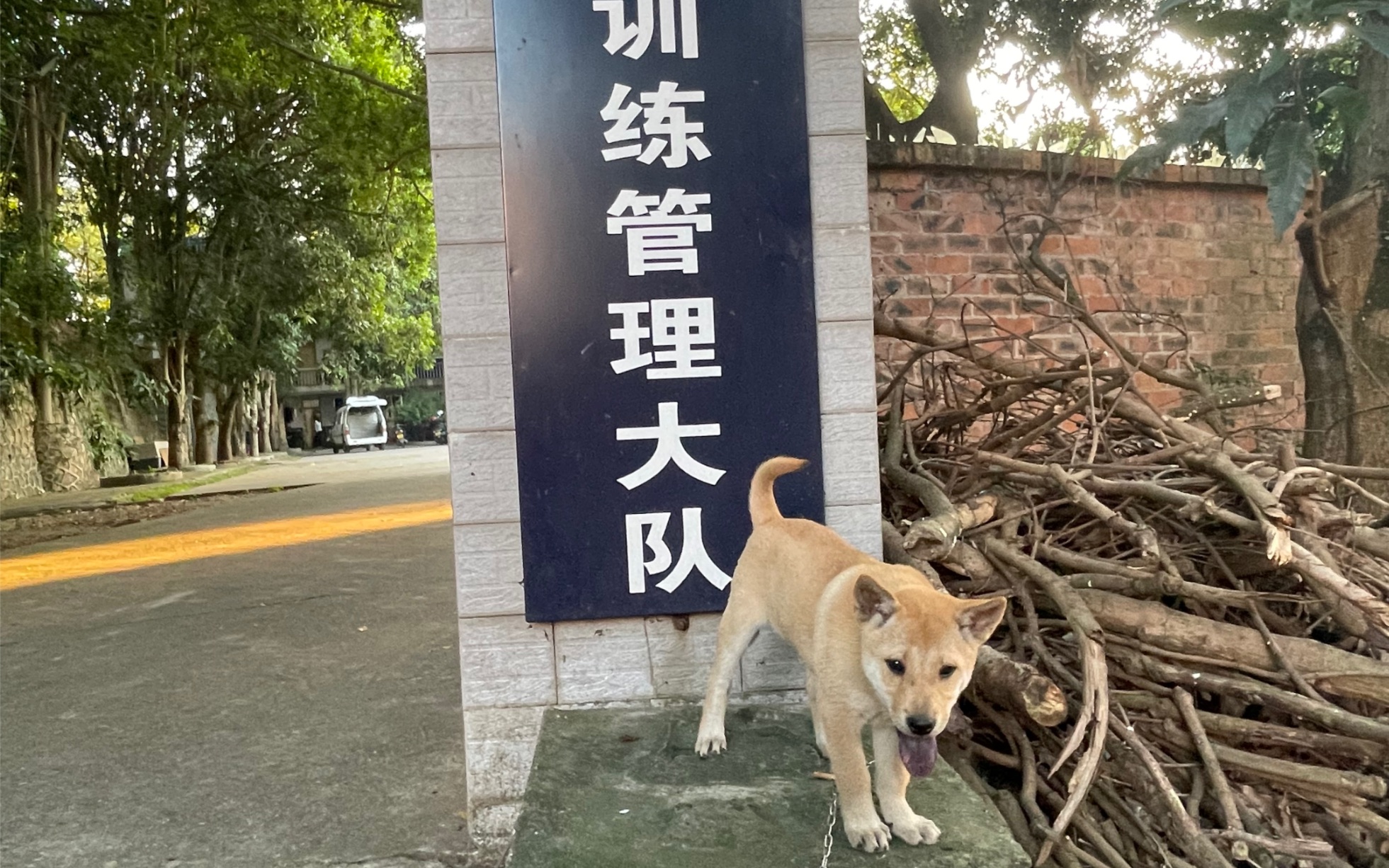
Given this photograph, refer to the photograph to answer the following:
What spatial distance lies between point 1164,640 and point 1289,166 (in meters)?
1.38

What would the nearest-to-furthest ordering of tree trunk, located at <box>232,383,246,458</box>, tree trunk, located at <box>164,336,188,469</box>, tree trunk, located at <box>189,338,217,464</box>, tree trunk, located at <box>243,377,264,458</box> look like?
tree trunk, located at <box>164,336,188,469</box>, tree trunk, located at <box>189,338,217,464</box>, tree trunk, located at <box>232,383,246,458</box>, tree trunk, located at <box>243,377,264,458</box>

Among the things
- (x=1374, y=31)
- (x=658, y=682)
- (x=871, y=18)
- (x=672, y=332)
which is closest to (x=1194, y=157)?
(x=871, y=18)

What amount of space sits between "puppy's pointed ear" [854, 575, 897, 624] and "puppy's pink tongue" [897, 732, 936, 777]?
244 millimetres

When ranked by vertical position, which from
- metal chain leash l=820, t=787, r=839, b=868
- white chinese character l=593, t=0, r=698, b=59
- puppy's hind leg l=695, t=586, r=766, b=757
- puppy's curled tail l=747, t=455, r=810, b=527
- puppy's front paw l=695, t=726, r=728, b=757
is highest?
white chinese character l=593, t=0, r=698, b=59

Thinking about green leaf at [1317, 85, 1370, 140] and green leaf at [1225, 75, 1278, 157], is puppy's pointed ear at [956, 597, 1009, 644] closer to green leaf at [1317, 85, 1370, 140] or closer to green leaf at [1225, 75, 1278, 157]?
green leaf at [1225, 75, 1278, 157]

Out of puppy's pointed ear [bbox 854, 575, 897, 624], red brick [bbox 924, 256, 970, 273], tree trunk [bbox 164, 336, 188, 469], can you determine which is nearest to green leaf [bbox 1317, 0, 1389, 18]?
puppy's pointed ear [bbox 854, 575, 897, 624]

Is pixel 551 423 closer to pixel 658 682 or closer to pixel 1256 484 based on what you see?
pixel 658 682

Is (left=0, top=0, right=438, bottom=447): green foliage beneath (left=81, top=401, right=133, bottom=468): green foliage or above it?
above

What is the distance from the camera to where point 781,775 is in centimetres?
239

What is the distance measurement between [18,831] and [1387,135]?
593 centimetres

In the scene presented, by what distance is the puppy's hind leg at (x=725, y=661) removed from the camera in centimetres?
253

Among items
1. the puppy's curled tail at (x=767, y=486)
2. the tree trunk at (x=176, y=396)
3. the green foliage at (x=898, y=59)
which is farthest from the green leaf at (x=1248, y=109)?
the tree trunk at (x=176, y=396)

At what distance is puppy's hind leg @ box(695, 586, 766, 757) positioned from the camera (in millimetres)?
2531

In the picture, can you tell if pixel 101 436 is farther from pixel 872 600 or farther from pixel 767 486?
pixel 872 600
